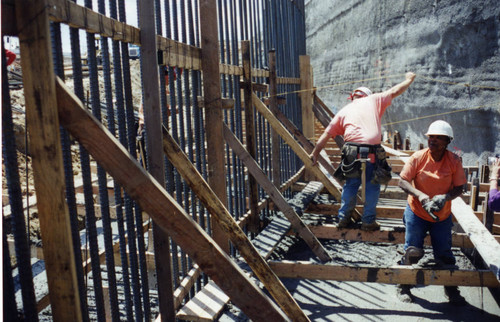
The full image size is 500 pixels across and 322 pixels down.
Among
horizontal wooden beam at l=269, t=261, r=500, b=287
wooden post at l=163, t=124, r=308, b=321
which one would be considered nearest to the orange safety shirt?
horizontal wooden beam at l=269, t=261, r=500, b=287

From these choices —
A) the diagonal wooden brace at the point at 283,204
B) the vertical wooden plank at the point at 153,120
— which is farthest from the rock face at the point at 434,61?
the vertical wooden plank at the point at 153,120

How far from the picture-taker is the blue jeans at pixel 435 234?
4293 millimetres

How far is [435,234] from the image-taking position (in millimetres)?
4332

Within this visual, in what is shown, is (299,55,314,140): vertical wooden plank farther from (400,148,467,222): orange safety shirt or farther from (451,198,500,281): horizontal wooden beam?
(400,148,467,222): orange safety shirt

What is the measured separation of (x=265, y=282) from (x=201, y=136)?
1.62 m

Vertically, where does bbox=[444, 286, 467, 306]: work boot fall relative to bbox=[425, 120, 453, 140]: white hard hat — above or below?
below

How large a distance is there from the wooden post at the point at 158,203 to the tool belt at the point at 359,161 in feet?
9.29

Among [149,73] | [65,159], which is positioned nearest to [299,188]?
[149,73]

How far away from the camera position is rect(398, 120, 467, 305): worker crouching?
13.4 ft

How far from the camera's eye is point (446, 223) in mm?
4273

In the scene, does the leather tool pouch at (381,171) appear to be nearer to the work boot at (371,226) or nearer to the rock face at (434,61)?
the work boot at (371,226)

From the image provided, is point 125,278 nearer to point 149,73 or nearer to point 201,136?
point 149,73

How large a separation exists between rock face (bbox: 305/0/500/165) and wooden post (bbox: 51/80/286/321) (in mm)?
6351

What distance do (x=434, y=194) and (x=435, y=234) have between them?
1.37 feet
